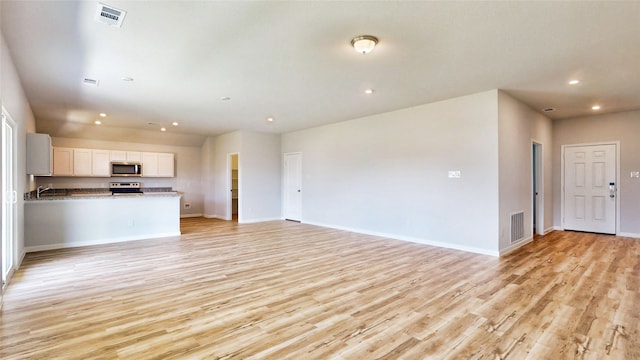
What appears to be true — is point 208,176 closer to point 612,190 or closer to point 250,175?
point 250,175

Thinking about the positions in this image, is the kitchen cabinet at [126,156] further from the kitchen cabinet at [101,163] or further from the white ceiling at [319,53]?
the white ceiling at [319,53]

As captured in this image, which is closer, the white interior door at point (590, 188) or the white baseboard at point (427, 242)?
the white baseboard at point (427, 242)

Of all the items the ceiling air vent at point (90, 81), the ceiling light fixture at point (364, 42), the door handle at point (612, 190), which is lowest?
the door handle at point (612, 190)

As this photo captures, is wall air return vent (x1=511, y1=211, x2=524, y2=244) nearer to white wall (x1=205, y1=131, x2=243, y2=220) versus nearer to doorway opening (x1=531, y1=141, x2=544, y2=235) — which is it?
doorway opening (x1=531, y1=141, x2=544, y2=235)

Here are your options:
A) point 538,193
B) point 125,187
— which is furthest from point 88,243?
point 538,193

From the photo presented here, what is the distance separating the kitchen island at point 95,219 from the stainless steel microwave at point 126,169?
9.51 ft

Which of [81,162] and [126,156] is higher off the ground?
[126,156]

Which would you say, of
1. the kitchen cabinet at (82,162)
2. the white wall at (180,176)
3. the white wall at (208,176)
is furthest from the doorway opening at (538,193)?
the kitchen cabinet at (82,162)

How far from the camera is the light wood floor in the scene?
85.7 inches

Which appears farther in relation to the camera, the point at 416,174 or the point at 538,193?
the point at 538,193

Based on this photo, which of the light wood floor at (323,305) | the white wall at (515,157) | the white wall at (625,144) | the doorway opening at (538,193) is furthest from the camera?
the doorway opening at (538,193)

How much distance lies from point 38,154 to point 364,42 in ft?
18.4

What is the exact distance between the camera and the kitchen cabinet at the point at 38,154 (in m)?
4.98

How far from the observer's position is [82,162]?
8055 millimetres
